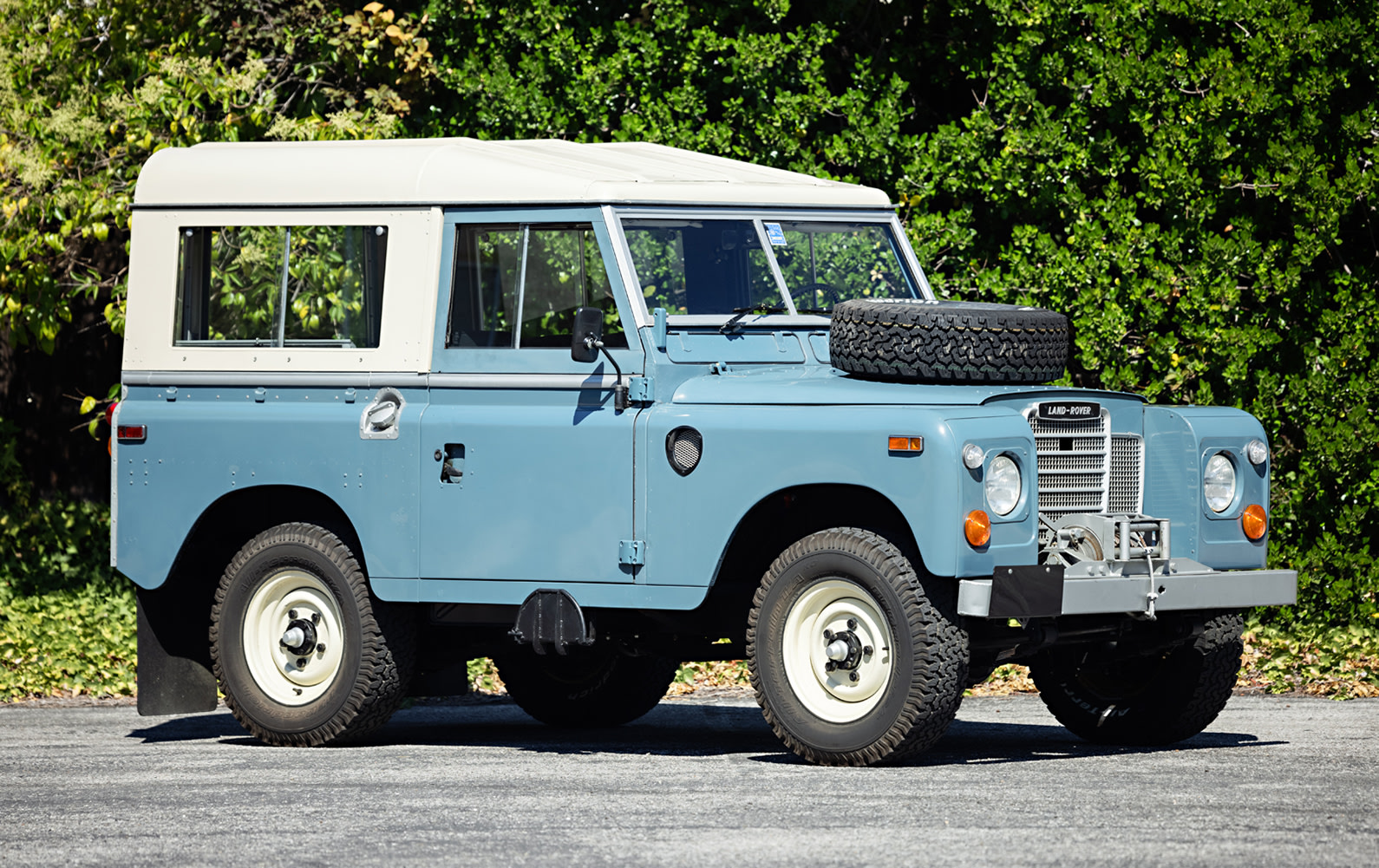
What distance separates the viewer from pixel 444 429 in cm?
931

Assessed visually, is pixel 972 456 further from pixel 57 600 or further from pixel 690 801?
pixel 57 600

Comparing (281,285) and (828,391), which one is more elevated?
(281,285)

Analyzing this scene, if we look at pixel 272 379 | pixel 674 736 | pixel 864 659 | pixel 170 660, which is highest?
pixel 272 379

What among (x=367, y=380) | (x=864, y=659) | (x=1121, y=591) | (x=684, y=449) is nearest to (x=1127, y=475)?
(x=1121, y=591)

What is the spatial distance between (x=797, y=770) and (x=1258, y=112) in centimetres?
660

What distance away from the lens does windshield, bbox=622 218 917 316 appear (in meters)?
9.27

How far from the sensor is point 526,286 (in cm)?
929

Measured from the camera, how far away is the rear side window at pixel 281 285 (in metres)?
9.66

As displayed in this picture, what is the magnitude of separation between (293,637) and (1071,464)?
12.2ft

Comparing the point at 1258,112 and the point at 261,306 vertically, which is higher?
the point at 1258,112

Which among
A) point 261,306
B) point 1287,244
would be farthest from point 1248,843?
point 1287,244

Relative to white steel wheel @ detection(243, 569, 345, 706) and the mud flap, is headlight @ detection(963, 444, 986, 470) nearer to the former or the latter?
white steel wheel @ detection(243, 569, 345, 706)

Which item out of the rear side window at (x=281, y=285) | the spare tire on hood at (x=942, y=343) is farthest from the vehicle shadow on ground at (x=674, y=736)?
the rear side window at (x=281, y=285)

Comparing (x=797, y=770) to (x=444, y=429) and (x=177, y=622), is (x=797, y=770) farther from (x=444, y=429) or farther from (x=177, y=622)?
(x=177, y=622)
